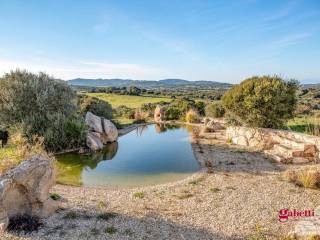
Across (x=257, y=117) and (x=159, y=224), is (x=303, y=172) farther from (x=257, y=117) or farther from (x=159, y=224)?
(x=257, y=117)

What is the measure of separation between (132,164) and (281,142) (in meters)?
6.81

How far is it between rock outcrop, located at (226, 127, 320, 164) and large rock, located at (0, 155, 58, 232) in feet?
28.4

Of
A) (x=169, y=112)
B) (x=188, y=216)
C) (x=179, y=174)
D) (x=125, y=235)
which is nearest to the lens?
(x=125, y=235)

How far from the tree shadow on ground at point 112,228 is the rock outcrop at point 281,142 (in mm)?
6892

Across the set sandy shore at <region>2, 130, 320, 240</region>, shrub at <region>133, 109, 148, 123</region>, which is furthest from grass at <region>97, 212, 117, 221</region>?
shrub at <region>133, 109, 148, 123</region>

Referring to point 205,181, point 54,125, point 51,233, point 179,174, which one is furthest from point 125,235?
point 54,125

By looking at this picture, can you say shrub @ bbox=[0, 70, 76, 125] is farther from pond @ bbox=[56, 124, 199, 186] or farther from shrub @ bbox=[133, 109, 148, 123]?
shrub @ bbox=[133, 109, 148, 123]


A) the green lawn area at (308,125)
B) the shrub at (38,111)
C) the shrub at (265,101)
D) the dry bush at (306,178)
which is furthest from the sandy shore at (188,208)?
the shrub at (38,111)

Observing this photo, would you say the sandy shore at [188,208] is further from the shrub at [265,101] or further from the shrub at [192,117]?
the shrub at [192,117]

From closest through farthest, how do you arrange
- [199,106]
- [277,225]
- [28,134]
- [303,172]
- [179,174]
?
[277,225], [303,172], [179,174], [28,134], [199,106]

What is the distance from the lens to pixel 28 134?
12867 mm

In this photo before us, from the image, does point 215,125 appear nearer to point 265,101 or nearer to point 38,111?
point 265,101

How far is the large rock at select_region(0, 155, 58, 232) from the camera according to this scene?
5.49 metres

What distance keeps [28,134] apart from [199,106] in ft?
62.5
